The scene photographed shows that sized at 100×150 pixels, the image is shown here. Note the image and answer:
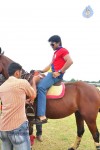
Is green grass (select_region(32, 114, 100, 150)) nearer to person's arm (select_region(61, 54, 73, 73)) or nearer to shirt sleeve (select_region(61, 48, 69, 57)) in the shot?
person's arm (select_region(61, 54, 73, 73))

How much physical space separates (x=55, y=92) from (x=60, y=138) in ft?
8.87

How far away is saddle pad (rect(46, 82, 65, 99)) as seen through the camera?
7238 mm

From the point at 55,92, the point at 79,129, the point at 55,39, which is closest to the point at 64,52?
the point at 55,39

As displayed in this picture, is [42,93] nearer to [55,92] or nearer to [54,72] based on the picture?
[55,92]

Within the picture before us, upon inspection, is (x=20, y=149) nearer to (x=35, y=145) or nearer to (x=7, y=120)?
(x=7, y=120)

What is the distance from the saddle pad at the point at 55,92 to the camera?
7238 millimetres

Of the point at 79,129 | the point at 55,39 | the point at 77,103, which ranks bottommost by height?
the point at 79,129

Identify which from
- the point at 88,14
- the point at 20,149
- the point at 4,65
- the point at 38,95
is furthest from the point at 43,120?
the point at 88,14

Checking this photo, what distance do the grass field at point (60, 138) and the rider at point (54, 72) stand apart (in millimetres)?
1676

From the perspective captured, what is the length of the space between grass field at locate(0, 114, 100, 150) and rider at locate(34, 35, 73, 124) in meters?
1.68

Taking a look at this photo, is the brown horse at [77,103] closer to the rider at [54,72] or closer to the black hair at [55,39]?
the rider at [54,72]

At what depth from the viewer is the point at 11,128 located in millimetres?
4465

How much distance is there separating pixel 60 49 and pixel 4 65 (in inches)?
55.0

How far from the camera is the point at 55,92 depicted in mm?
7266
